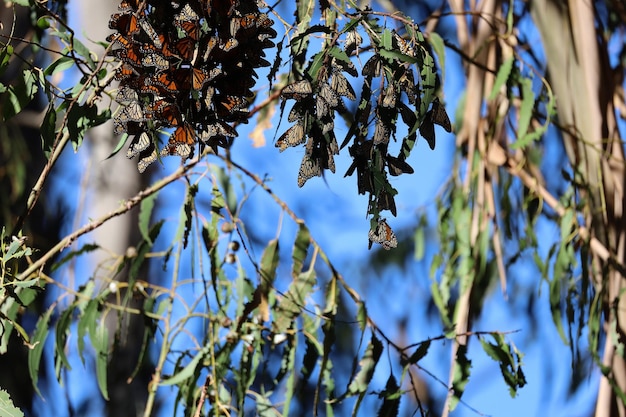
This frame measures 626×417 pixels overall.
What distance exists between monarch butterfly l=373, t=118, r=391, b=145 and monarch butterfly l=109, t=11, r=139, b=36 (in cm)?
21

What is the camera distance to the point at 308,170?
29.1 inches

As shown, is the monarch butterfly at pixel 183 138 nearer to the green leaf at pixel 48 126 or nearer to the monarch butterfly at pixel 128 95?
the monarch butterfly at pixel 128 95

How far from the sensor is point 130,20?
2.61ft

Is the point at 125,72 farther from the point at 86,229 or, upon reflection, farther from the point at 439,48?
the point at 439,48

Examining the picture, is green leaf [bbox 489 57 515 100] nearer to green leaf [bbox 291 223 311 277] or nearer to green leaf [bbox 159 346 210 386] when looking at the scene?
green leaf [bbox 291 223 311 277]

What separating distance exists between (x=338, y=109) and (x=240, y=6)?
13cm

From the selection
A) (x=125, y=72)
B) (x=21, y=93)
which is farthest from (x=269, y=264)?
(x=125, y=72)

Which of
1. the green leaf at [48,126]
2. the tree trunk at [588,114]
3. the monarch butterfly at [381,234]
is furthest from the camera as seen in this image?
the tree trunk at [588,114]

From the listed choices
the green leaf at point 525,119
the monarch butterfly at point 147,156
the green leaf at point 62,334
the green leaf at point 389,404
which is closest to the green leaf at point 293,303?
the green leaf at point 389,404

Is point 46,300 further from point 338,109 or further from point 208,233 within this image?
point 338,109

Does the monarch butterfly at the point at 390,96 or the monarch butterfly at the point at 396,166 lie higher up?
the monarch butterfly at the point at 390,96

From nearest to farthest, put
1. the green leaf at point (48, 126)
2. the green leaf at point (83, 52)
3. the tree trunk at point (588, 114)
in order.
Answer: the green leaf at point (48, 126)
the green leaf at point (83, 52)
the tree trunk at point (588, 114)

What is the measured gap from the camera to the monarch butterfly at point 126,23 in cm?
79

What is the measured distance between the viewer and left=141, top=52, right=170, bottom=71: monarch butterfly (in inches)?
30.0
